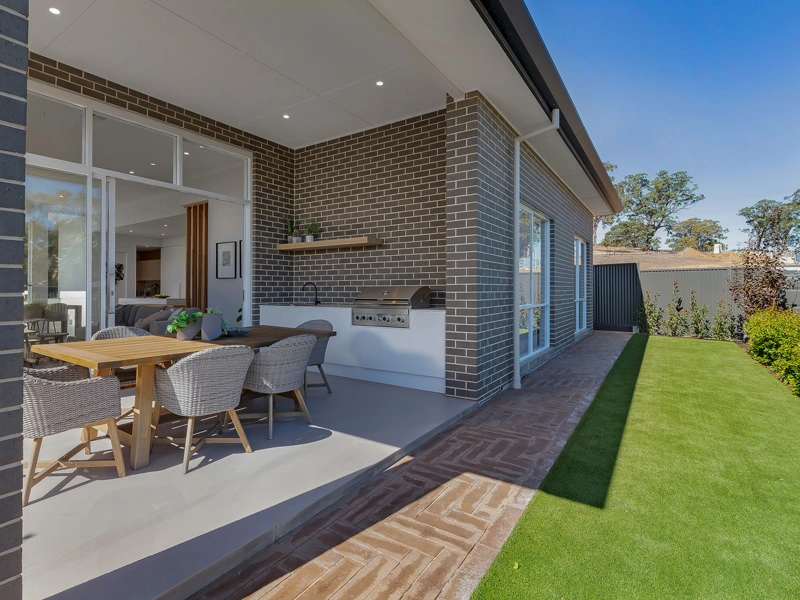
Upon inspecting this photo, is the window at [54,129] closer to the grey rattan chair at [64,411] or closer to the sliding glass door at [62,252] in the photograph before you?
the sliding glass door at [62,252]

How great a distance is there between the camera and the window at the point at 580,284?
347 inches

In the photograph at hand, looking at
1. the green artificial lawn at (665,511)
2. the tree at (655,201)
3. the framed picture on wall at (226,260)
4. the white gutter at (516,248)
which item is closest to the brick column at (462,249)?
the white gutter at (516,248)

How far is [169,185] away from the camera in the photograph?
189 inches

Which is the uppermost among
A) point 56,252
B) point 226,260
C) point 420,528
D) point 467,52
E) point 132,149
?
point 467,52

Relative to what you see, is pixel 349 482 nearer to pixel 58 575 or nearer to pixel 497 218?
pixel 58 575

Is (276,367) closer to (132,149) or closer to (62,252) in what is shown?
(62,252)

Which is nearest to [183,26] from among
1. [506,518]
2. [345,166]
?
[345,166]

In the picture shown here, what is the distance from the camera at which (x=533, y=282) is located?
5766 mm

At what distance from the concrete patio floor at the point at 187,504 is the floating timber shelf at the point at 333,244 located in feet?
8.32

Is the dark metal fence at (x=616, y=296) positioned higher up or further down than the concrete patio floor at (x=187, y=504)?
higher up

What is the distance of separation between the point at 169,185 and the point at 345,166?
2223mm

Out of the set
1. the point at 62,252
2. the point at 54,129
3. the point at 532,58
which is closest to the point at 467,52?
the point at 532,58

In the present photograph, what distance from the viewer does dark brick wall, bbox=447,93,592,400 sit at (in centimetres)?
390

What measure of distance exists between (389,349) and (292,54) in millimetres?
3042
